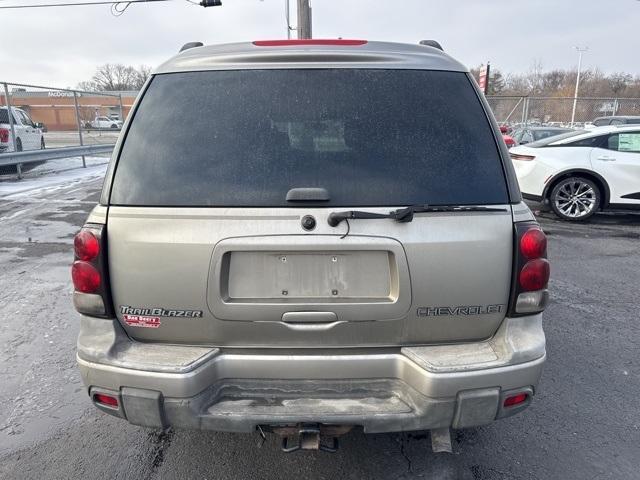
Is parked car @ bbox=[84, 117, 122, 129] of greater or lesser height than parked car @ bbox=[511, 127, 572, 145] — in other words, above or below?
above

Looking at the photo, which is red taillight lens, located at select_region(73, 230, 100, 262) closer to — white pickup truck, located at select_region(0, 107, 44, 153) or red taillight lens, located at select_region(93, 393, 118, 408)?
red taillight lens, located at select_region(93, 393, 118, 408)

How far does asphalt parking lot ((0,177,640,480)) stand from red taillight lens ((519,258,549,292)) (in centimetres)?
106

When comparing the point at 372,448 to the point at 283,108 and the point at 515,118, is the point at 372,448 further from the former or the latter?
the point at 515,118

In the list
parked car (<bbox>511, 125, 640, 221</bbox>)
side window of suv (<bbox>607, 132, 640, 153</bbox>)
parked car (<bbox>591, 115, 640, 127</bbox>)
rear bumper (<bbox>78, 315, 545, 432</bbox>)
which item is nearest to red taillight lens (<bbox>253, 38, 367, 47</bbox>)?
rear bumper (<bbox>78, 315, 545, 432</bbox>)

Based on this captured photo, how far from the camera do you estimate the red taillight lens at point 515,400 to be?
1958 millimetres

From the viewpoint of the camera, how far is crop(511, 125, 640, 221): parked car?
7.86m

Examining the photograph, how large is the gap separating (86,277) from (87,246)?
0.14 m

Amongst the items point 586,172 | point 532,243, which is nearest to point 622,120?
point 586,172

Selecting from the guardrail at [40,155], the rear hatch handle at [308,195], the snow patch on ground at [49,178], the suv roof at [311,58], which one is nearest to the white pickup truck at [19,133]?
the guardrail at [40,155]

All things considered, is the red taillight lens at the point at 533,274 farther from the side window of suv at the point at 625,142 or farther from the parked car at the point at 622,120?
the parked car at the point at 622,120

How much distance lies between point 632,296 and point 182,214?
192 inches

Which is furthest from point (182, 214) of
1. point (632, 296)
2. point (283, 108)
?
point (632, 296)

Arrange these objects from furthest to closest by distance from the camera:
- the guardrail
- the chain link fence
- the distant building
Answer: the chain link fence → the distant building → the guardrail

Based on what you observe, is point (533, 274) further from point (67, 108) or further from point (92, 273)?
point (67, 108)
